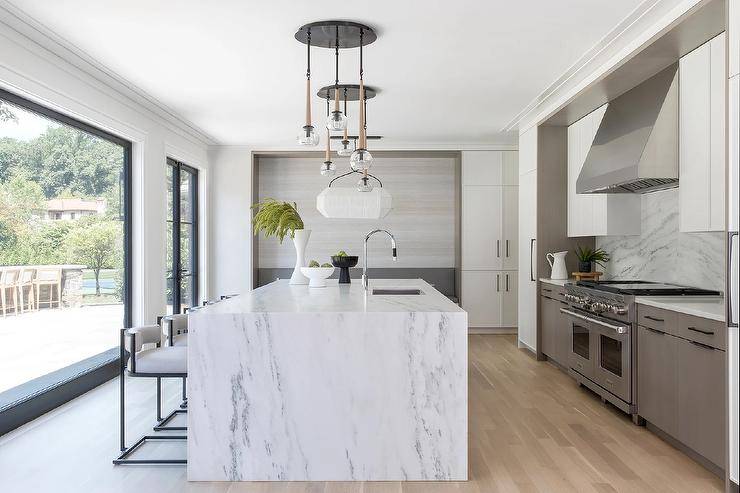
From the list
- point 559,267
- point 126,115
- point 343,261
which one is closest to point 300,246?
point 343,261

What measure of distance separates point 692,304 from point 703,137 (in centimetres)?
94

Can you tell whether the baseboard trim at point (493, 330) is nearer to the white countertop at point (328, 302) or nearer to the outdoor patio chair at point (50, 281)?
the white countertop at point (328, 302)

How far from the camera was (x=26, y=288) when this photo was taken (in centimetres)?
392

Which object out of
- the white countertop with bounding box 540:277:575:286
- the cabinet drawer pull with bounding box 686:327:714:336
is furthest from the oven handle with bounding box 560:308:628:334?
the cabinet drawer pull with bounding box 686:327:714:336

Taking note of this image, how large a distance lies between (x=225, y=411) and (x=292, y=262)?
18.0 feet

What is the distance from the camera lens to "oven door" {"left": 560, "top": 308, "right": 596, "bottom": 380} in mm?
4582

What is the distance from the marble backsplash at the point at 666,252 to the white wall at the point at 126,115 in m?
4.32

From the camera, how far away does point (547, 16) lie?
3529mm

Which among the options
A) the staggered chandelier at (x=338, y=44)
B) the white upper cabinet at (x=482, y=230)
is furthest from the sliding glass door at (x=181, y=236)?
the white upper cabinet at (x=482, y=230)

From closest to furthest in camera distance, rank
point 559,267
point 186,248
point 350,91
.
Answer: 1. point 350,91
2. point 559,267
3. point 186,248

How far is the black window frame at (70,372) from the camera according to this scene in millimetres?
3805

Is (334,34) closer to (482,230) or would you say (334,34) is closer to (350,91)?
(350,91)

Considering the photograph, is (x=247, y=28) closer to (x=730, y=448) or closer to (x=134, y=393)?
(x=134, y=393)

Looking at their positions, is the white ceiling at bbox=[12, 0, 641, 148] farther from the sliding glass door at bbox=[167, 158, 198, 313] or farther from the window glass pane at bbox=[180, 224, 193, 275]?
the window glass pane at bbox=[180, 224, 193, 275]
